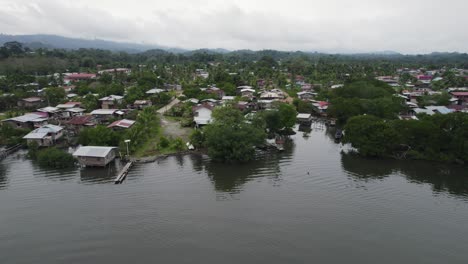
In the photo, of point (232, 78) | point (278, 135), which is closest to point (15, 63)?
point (232, 78)

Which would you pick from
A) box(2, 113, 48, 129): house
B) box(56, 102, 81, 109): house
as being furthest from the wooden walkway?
box(56, 102, 81, 109): house

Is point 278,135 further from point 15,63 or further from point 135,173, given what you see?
point 15,63

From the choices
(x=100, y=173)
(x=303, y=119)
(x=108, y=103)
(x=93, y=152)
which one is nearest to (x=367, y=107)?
(x=303, y=119)

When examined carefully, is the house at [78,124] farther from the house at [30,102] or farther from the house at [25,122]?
the house at [30,102]

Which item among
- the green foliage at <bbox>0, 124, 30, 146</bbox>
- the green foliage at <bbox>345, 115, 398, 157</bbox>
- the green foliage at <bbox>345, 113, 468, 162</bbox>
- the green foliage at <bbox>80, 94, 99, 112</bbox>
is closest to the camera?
the green foliage at <bbox>345, 113, 468, 162</bbox>

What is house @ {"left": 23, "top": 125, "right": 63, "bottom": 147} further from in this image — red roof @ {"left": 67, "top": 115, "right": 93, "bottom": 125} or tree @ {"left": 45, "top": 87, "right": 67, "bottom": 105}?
tree @ {"left": 45, "top": 87, "right": 67, "bottom": 105}
